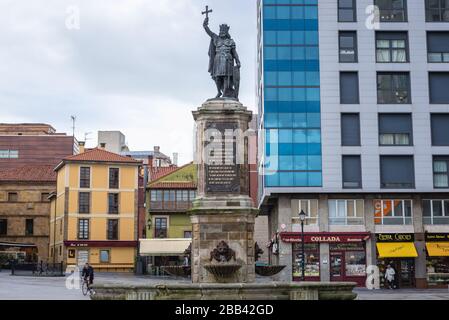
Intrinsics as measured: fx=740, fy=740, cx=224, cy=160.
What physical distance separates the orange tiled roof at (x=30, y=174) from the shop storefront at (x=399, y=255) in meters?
45.2

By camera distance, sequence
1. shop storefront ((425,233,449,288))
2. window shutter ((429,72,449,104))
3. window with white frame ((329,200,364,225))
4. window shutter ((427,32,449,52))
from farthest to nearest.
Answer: window shutter ((427,32,449,52)) < window shutter ((429,72,449,104)) < window with white frame ((329,200,364,225)) < shop storefront ((425,233,449,288))

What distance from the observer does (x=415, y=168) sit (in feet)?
174

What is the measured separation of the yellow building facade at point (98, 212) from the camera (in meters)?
73.3

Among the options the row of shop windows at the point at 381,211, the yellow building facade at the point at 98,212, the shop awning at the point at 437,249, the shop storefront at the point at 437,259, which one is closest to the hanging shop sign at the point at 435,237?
the shop storefront at the point at 437,259

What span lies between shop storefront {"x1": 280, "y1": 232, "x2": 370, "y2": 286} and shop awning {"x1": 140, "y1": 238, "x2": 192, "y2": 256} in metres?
18.3

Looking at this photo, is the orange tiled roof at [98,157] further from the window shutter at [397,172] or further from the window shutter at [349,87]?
the window shutter at [397,172]

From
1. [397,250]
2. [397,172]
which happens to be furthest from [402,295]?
[397,172]

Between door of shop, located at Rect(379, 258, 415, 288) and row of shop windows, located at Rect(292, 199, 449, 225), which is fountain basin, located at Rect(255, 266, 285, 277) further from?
door of shop, located at Rect(379, 258, 415, 288)

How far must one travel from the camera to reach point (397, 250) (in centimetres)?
5216

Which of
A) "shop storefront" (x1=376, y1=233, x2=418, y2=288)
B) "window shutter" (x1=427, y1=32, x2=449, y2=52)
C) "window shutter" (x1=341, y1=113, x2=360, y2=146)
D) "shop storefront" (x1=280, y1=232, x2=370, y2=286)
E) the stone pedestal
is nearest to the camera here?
the stone pedestal

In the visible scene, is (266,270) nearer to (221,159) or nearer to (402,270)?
(221,159)

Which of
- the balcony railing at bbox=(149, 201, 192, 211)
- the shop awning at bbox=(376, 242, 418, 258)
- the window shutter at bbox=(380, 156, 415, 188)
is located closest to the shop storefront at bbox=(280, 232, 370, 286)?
the shop awning at bbox=(376, 242, 418, 258)

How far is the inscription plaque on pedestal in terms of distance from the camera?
81.8 feet

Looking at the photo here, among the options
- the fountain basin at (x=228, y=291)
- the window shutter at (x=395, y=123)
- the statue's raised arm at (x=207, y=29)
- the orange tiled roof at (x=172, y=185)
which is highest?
the window shutter at (x=395, y=123)
